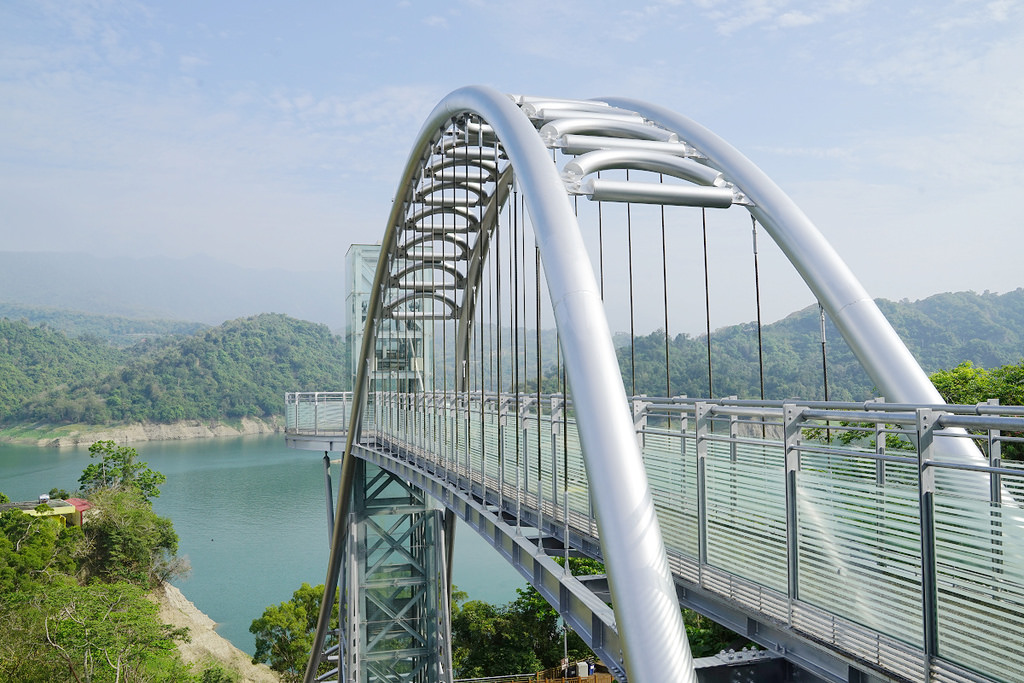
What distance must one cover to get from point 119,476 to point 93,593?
23.9 metres

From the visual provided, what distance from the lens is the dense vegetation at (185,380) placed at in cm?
9031

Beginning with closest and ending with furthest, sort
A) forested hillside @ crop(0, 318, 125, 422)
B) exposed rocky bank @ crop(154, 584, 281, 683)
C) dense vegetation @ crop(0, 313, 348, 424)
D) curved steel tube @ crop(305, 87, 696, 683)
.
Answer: curved steel tube @ crop(305, 87, 696, 683)
exposed rocky bank @ crop(154, 584, 281, 683)
dense vegetation @ crop(0, 313, 348, 424)
forested hillside @ crop(0, 318, 125, 422)

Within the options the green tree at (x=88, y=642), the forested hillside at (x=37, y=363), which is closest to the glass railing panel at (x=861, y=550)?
the green tree at (x=88, y=642)

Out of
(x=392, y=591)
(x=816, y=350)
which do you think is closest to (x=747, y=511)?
(x=392, y=591)

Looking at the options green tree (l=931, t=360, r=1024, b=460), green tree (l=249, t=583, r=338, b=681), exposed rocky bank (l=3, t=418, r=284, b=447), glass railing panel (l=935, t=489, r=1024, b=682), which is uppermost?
green tree (l=931, t=360, r=1024, b=460)

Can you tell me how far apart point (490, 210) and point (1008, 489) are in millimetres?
13607

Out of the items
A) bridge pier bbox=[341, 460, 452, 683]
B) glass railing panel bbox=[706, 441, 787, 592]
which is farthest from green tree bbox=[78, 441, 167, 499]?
glass railing panel bbox=[706, 441, 787, 592]

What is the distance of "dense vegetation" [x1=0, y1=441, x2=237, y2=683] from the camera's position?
20891 millimetres

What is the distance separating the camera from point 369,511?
18391 millimetres

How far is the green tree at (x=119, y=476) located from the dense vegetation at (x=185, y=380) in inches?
1753

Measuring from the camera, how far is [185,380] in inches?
3652

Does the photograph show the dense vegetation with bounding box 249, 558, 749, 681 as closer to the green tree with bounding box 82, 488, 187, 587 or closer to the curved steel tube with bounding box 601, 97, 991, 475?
the green tree with bounding box 82, 488, 187, 587

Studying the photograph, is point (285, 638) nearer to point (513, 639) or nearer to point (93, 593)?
point (93, 593)

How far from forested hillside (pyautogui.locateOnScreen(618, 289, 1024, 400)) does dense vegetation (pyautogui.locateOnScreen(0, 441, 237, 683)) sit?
85.2 feet
